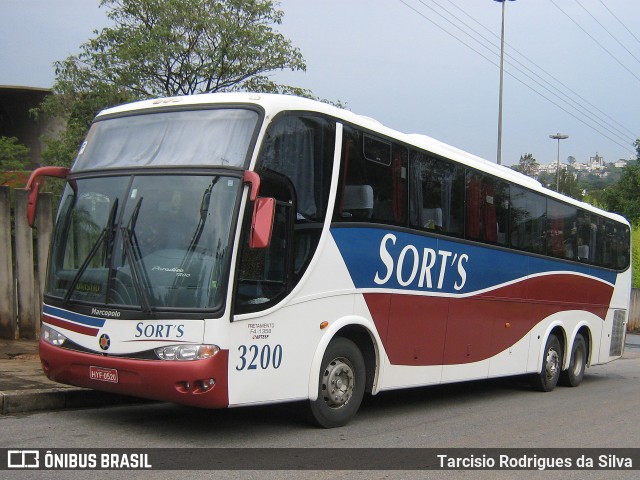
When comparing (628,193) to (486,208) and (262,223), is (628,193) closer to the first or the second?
(486,208)

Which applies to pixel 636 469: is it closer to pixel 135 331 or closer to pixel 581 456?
pixel 581 456

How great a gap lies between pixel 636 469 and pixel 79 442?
17.0 feet

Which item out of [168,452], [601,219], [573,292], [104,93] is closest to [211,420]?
[168,452]

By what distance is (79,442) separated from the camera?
7.01m

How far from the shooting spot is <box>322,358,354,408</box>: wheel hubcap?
329 inches

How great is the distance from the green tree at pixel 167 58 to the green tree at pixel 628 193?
106 ft

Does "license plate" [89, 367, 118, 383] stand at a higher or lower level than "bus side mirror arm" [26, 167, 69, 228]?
lower

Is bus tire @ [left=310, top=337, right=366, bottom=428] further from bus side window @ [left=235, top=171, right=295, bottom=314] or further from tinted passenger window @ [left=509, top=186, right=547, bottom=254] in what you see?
tinted passenger window @ [left=509, top=186, right=547, bottom=254]

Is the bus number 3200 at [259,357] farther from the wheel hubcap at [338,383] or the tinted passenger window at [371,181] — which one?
the tinted passenger window at [371,181]

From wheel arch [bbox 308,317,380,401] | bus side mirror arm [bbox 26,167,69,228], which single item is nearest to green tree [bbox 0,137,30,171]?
bus side mirror arm [bbox 26,167,69,228]

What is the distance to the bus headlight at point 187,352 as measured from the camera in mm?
6941

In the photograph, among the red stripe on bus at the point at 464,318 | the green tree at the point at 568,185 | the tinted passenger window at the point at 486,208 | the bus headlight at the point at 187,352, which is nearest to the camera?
the bus headlight at the point at 187,352

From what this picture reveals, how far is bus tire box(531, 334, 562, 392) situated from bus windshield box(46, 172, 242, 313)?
868 centimetres

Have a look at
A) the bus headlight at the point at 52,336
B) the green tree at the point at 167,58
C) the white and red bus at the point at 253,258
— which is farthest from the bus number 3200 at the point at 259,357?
the green tree at the point at 167,58
